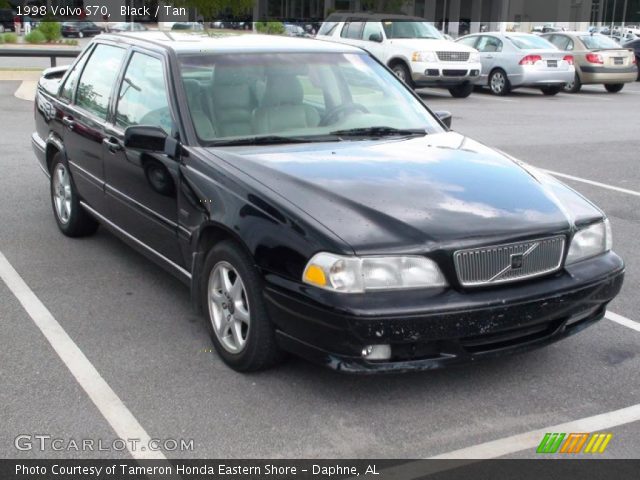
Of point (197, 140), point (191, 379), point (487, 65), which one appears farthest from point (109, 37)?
point (487, 65)

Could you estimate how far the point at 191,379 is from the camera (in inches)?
166

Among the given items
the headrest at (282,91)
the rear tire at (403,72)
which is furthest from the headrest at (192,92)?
the rear tire at (403,72)

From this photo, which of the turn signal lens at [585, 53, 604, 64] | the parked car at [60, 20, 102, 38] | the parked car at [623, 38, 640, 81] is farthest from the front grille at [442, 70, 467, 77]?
the parked car at [60, 20, 102, 38]

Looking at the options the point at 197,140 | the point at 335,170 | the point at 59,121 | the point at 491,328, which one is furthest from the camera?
the point at 59,121

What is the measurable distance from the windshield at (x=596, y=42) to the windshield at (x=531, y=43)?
150 cm

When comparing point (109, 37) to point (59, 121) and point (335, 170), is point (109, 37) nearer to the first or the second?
point (59, 121)

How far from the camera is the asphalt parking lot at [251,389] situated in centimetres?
364

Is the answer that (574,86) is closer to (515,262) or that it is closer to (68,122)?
(68,122)

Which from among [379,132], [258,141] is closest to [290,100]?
[258,141]

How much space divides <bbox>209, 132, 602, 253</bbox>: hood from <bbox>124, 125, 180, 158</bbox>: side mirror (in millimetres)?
309

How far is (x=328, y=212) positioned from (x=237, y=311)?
2.39 feet

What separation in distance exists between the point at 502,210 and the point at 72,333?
8.18ft

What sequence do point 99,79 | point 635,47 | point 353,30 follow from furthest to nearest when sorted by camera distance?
point 635,47 < point 353,30 < point 99,79

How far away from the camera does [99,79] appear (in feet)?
20.1
